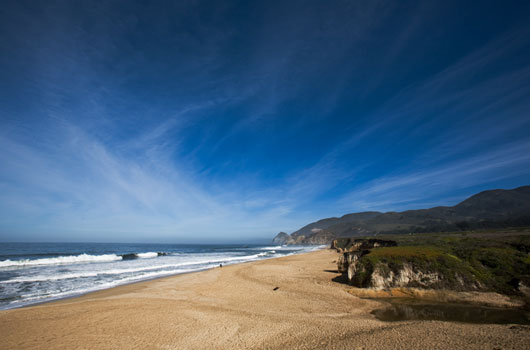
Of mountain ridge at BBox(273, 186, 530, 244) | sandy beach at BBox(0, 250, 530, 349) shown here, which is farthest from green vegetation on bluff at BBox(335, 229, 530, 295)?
mountain ridge at BBox(273, 186, 530, 244)

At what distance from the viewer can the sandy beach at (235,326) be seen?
6578 millimetres

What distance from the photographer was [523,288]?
10516mm

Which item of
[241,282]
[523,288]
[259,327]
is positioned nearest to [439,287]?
[523,288]

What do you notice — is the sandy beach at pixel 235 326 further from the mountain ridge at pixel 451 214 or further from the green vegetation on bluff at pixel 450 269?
the mountain ridge at pixel 451 214

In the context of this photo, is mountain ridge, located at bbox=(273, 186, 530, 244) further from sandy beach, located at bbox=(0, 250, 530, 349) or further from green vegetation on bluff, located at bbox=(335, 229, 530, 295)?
sandy beach, located at bbox=(0, 250, 530, 349)

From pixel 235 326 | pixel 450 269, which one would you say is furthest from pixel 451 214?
pixel 235 326

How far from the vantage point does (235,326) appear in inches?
344

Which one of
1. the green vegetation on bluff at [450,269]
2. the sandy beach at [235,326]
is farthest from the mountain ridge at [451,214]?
the sandy beach at [235,326]

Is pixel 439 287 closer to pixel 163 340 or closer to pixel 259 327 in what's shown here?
pixel 259 327

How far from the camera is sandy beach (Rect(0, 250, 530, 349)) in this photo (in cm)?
658

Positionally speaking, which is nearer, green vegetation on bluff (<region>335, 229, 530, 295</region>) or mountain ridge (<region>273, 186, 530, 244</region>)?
green vegetation on bluff (<region>335, 229, 530, 295</region>)

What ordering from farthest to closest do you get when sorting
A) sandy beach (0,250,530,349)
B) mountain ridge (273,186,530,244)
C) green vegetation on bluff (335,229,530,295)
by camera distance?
mountain ridge (273,186,530,244)
green vegetation on bluff (335,229,530,295)
sandy beach (0,250,530,349)

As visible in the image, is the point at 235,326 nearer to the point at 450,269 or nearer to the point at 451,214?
the point at 450,269

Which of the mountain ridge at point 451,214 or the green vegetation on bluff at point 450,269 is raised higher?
the mountain ridge at point 451,214
